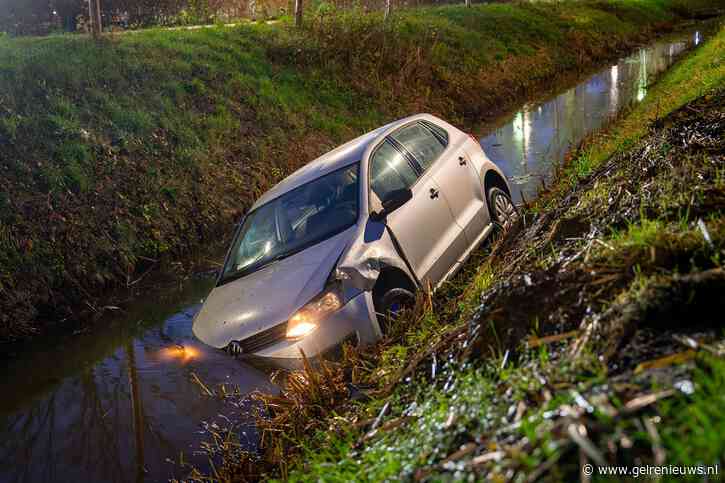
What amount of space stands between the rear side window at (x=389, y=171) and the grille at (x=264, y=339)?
179 cm

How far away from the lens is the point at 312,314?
599cm

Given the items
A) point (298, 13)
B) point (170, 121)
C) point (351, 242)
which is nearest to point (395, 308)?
point (351, 242)

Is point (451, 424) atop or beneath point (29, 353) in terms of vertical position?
atop

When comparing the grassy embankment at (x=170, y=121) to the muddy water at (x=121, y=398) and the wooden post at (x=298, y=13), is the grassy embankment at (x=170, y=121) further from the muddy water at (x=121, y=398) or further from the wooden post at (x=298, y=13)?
the muddy water at (x=121, y=398)

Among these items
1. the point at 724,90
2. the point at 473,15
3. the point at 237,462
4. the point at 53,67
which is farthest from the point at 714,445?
the point at 473,15

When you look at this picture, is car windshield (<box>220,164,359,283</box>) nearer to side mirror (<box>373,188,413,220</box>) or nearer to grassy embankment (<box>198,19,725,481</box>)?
side mirror (<box>373,188,413,220</box>)

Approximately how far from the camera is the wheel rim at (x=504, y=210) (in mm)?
8781

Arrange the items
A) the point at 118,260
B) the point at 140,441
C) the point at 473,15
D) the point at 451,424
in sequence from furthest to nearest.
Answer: the point at 473,15 → the point at 118,260 → the point at 140,441 → the point at 451,424

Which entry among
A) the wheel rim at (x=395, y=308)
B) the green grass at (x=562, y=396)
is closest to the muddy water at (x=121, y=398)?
the wheel rim at (x=395, y=308)

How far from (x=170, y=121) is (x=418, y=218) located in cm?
859

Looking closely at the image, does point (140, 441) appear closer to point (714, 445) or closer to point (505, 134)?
point (714, 445)

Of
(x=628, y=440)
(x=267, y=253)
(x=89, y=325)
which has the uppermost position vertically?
(x=628, y=440)

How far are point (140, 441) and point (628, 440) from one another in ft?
15.7

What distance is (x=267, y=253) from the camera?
716cm
